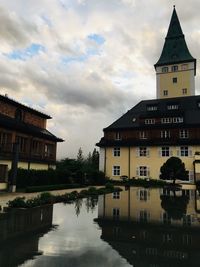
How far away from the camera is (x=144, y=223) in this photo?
1327cm

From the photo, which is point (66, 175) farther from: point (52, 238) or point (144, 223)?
point (52, 238)

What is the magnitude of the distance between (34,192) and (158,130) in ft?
104

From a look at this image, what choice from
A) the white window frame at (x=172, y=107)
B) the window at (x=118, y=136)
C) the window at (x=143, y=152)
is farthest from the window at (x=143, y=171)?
the white window frame at (x=172, y=107)

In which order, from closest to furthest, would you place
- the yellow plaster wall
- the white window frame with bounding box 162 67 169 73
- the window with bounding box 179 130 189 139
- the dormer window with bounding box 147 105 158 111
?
the window with bounding box 179 130 189 139, the dormer window with bounding box 147 105 158 111, the yellow plaster wall, the white window frame with bounding box 162 67 169 73

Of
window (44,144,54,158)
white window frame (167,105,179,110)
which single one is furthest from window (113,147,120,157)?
window (44,144,54,158)

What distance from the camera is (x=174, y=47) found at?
72.9 m

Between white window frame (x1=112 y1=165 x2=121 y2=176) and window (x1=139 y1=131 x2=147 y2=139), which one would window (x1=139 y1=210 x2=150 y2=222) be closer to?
window (x1=139 y1=131 x2=147 y2=139)

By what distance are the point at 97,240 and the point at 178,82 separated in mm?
63555

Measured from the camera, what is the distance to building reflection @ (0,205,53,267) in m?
7.91

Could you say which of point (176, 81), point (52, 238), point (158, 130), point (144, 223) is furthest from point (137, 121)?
point (52, 238)

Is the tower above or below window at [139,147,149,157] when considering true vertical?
above

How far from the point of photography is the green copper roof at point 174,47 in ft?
231

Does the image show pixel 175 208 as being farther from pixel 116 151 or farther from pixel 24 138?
pixel 116 151

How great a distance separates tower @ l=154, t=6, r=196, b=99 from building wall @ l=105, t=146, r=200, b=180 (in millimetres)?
21901
